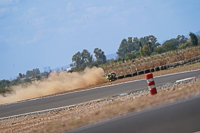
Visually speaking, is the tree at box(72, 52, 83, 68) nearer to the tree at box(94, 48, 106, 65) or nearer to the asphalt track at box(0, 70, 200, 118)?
the tree at box(94, 48, 106, 65)

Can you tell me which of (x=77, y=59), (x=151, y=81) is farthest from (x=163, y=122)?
(x=77, y=59)

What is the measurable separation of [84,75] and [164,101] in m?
27.1

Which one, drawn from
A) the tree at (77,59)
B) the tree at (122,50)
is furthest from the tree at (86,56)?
the tree at (122,50)

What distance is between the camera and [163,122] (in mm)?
8242

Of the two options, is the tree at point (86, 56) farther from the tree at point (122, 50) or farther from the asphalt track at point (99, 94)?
the asphalt track at point (99, 94)

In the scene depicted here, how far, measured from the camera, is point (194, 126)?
733 centimetres

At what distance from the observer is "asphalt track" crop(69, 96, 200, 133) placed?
295 inches

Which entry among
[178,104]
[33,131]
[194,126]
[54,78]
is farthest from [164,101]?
[54,78]

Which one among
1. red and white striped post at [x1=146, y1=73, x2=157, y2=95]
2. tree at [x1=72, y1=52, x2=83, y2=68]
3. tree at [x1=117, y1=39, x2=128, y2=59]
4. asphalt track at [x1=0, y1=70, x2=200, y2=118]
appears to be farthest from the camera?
tree at [x1=117, y1=39, x2=128, y2=59]

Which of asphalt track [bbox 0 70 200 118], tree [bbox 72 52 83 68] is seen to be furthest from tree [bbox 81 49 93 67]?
asphalt track [bbox 0 70 200 118]

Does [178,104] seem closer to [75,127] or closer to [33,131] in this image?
[75,127]

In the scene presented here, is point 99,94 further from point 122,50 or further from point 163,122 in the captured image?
point 122,50

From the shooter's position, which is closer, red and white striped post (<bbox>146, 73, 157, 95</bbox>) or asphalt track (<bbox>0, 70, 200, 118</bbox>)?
red and white striped post (<bbox>146, 73, 157, 95</bbox>)

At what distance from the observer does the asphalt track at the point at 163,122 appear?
750 cm
